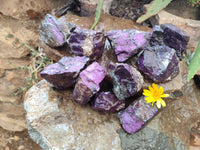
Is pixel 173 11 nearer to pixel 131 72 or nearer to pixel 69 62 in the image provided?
pixel 131 72

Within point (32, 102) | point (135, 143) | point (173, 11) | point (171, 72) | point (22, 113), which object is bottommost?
point (22, 113)

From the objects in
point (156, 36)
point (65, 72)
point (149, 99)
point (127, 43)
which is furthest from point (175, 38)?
A: point (65, 72)

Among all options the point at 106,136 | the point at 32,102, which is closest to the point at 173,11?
the point at 106,136

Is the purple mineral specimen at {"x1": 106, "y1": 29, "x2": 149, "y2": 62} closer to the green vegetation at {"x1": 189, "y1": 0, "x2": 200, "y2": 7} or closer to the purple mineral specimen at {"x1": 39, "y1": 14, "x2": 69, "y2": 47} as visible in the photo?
the purple mineral specimen at {"x1": 39, "y1": 14, "x2": 69, "y2": 47}

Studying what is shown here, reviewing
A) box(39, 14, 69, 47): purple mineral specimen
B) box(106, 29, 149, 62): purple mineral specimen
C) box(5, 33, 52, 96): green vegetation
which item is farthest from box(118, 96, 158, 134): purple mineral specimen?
box(5, 33, 52, 96): green vegetation

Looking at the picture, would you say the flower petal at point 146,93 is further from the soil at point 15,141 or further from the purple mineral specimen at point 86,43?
the soil at point 15,141

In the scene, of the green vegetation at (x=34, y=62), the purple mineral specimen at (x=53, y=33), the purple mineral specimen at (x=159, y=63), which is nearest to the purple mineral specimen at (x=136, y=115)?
the purple mineral specimen at (x=159, y=63)
